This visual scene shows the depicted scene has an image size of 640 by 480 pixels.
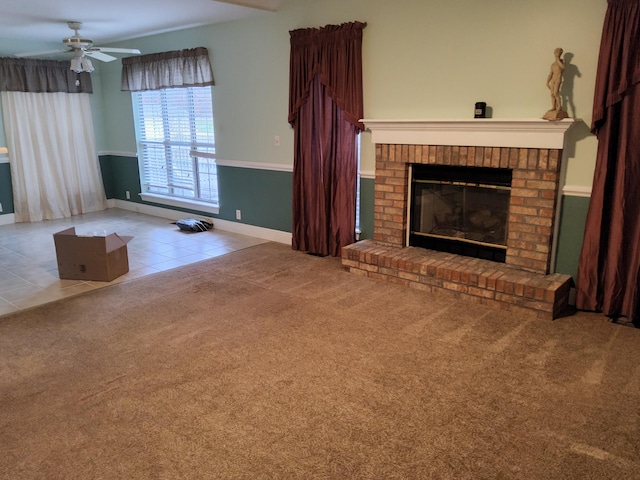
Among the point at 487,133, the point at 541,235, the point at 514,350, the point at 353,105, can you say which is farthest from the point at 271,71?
the point at 514,350

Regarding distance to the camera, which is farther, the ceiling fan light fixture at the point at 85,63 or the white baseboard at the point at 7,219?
the white baseboard at the point at 7,219

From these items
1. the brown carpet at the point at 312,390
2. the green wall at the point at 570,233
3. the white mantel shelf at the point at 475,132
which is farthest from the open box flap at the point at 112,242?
the green wall at the point at 570,233

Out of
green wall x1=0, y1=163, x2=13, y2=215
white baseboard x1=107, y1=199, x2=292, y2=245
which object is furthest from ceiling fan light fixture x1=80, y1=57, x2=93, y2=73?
green wall x1=0, y1=163, x2=13, y2=215

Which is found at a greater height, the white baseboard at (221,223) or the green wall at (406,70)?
the green wall at (406,70)

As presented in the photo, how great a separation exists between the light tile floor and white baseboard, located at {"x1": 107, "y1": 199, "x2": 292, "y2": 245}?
10cm

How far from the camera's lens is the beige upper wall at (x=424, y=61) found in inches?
134

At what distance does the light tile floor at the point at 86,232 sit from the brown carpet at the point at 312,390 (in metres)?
0.43

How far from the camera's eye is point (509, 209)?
3.71 metres

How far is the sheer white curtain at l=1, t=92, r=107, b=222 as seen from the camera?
6.52m

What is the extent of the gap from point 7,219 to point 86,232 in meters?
2.98

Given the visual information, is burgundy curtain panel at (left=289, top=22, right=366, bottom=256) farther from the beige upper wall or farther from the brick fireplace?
the brick fireplace

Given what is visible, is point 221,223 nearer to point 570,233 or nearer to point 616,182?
point 570,233

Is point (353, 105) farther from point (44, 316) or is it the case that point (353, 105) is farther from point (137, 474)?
point (137, 474)

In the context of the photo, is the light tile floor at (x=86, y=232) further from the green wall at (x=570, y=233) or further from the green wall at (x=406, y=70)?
the green wall at (x=570, y=233)
